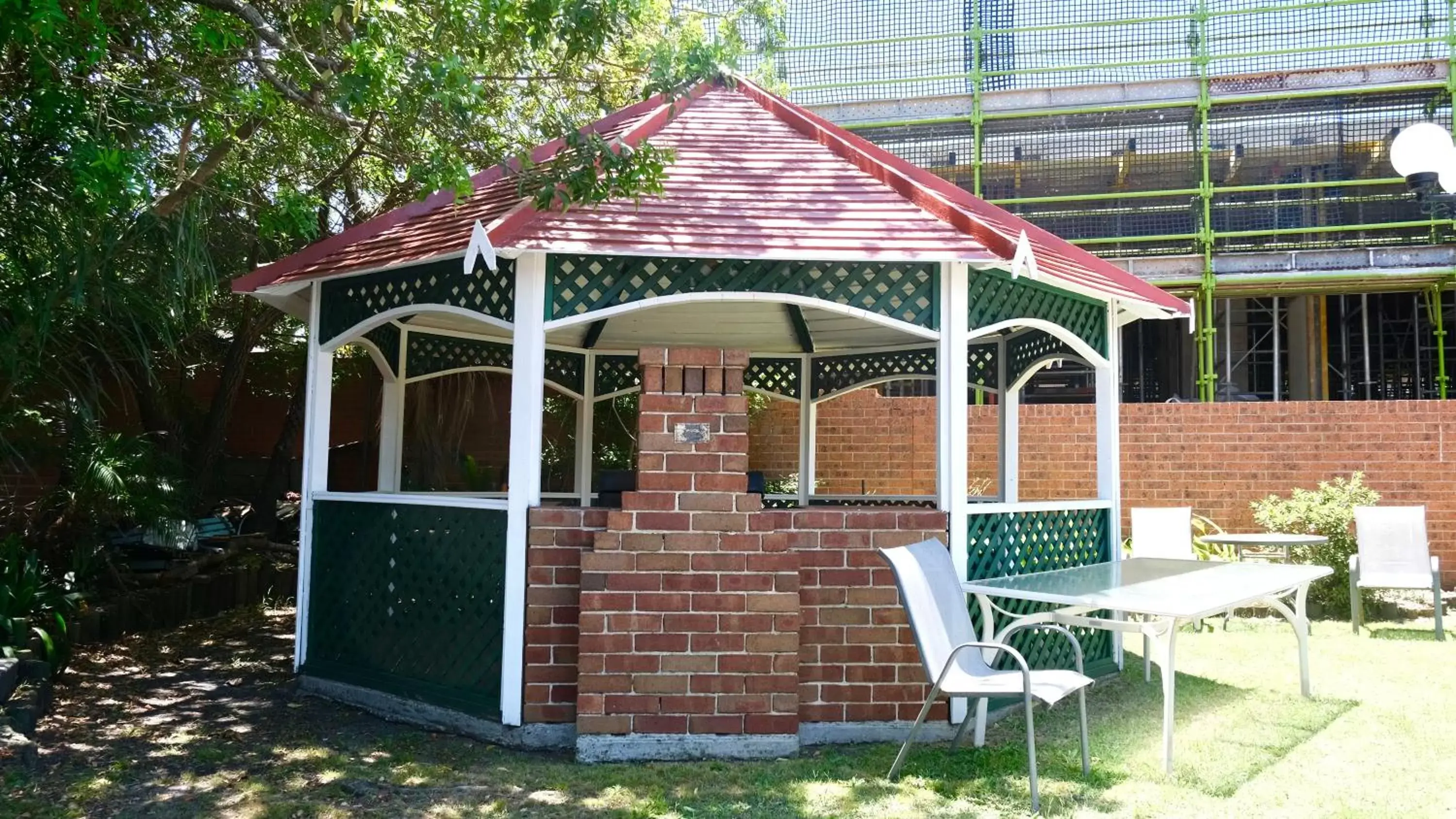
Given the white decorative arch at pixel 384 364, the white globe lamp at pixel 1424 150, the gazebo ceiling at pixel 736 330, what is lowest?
the white decorative arch at pixel 384 364

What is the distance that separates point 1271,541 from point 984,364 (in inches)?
117

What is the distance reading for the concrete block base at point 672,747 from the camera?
5402 mm

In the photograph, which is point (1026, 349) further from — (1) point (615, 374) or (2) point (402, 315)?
(2) point (402, 315)

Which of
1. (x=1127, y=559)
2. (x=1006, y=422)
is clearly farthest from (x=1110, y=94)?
(x=1127, y=559)

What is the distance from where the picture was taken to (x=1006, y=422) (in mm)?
9008

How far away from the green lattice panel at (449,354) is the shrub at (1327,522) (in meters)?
7.34

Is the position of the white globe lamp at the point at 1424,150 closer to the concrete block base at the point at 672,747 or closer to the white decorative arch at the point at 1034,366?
the white decorative arch at the point at 1034,366

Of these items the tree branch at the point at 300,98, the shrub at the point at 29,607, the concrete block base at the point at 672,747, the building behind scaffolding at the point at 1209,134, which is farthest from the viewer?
the building behind scaffolding at the point at 1209,134

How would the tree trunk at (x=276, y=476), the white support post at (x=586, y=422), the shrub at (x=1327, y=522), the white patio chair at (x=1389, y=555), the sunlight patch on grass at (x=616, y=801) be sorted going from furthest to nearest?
the tree trunk at (x=276, y=476), the shrub at (x=1327, y=522), the white support post at (x=586, y=422), the white patio chair at (x=1389, y=555), the sunlight patch on grass at (x=616, y=801)

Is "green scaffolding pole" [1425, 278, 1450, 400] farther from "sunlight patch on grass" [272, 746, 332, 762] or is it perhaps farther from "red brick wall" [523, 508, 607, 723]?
"sunlight patch on grass" [272, 746, 332, 762]

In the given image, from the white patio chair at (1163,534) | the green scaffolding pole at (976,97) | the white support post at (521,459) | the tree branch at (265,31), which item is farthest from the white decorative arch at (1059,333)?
the green scaffolding pole at (976,97)

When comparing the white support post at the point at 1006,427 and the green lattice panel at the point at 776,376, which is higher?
the green lattice panel at the point at 776,376

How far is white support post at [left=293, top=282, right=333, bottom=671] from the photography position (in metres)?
7.02

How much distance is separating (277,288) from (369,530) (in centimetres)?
169
